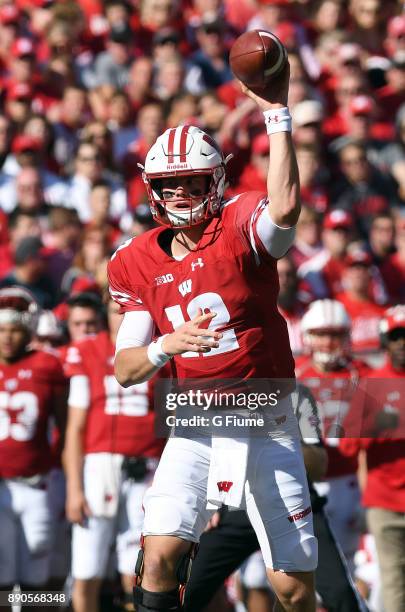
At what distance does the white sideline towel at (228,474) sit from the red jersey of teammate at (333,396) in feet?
5.01

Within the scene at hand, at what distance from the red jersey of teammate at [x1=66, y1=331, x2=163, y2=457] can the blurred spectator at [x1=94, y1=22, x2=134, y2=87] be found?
4546 millimetres

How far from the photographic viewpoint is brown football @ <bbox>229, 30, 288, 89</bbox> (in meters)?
4.70

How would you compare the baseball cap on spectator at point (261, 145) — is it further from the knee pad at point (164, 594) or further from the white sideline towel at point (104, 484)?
the knee pad at point (164, 594)

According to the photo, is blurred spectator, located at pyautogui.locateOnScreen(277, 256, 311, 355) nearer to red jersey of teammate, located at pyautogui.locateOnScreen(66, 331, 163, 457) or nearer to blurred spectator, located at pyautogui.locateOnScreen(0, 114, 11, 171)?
red jersey of teammate, located at pyautogui.locateOnScreen(66, 331, 163, 457)

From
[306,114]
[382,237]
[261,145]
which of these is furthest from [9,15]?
[382,237]

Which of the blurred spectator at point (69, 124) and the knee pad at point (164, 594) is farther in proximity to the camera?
the blurred spectator at point (69, 124)

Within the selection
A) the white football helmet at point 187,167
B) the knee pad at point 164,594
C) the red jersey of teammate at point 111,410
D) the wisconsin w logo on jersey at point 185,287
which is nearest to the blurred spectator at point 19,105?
the red jersey of teammate at point 111,410

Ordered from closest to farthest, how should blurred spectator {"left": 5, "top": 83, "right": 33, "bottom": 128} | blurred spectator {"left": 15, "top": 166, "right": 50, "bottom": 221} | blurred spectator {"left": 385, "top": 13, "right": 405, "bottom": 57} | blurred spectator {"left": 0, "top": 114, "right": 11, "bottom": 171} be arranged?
1. blurred spectator {"left": 15, "top": 166, "right": 50, "bottom": 221}
2. blurred spectator {"left": 0, "top": 114, "right": 11, "bottom": 171}
3. blurred spectator {"left": 5, "top": 83, "right": 33, "bottom": 128}
4. blurred spectator {"left": 385, "top": 13, "right": 405, "bottom": 57}

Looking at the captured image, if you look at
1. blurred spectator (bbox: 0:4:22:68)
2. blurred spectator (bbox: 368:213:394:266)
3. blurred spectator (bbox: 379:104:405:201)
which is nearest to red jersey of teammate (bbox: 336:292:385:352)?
blurred spectator (bbox: 368:213:394:266)

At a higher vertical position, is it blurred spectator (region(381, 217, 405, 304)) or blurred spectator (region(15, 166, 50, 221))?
blurred spectator (region(15, 166, 50, 221))

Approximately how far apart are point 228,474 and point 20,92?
6.49 metres

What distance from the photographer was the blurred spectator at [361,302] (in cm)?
888

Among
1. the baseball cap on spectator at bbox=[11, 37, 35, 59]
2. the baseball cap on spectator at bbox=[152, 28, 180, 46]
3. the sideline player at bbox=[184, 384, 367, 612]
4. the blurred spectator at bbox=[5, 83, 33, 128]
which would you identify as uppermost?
the baseball cap on spectator at bbox=[152, 28, 180, 46]

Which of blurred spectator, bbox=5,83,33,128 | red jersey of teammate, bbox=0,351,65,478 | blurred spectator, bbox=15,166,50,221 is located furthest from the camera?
blurred spectator, bbox=5,83,33,128
